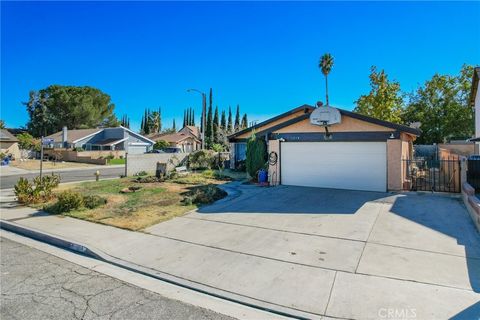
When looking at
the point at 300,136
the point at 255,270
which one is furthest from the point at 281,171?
the point at 255,270

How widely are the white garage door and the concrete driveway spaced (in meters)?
2.69

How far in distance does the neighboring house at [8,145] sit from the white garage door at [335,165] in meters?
36.9

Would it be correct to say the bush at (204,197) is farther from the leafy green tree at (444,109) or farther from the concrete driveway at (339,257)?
the leafy green tree at (444,109)

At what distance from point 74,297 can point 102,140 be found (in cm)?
4529

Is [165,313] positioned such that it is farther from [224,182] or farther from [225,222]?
[224,182]

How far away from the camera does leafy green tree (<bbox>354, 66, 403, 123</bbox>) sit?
29.8 m

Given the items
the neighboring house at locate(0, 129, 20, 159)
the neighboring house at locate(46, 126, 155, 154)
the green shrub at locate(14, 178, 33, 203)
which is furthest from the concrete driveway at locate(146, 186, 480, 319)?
the neighboring house at locate(46, 126, 155, 154)

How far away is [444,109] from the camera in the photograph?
3344 cm

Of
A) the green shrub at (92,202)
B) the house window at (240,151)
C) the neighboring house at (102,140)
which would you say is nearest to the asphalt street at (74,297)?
the green shrub at (92,202)

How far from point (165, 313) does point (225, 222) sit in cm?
420

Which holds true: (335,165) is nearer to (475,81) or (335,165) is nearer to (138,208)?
(138,208)

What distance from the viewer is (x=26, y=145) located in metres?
41.2

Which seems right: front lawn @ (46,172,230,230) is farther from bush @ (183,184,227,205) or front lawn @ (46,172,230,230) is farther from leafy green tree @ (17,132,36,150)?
leafy green tree @ (17,132,36,150)

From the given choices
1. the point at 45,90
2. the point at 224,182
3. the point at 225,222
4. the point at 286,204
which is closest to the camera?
the point at 225,222
